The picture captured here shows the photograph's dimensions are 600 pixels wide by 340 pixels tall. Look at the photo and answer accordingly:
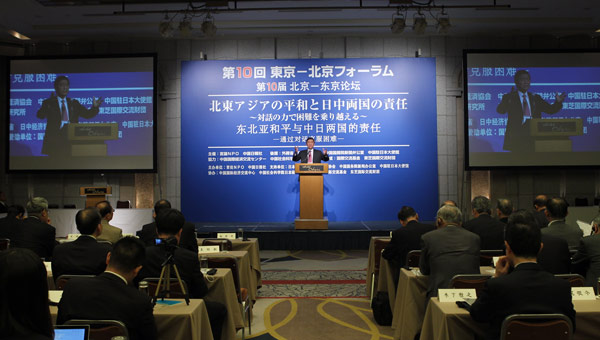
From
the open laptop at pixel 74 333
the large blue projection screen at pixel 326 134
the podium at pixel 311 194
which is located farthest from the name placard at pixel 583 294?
the large blue projection screen at pixel 326 134

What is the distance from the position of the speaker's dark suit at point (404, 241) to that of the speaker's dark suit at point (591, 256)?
121cm

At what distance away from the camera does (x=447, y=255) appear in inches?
130

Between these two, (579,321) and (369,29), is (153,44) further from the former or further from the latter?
(579,321)

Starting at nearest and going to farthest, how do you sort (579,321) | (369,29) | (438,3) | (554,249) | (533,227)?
1. (533,227)
2. (579,321)
3. (554,249)
4. (438,3)
5. (369,29)

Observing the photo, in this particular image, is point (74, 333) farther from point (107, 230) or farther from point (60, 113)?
point (60, 113)

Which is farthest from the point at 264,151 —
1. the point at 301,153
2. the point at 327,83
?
the point at 327,83

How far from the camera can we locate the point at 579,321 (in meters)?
2.48

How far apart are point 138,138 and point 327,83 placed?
3.81 meters

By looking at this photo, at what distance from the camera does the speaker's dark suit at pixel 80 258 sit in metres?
3.21

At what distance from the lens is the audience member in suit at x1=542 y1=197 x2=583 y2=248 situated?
3842mm

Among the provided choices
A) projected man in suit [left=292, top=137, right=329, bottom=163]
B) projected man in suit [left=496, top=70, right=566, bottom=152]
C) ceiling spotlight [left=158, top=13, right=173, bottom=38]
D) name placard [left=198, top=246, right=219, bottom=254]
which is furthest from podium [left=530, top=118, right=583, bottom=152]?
name placard [left=198, top=246, right=219, bottom=254]

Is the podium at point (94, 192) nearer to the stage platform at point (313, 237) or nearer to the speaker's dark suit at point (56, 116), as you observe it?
the speaker's dark suit at point (56, 116)

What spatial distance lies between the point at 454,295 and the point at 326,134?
23.5ft

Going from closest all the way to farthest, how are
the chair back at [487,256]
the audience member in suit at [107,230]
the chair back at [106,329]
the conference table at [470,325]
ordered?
the chair back at [106,329]
the conference table at [470,325]
the chair back at [487,256]
the audience member in suit at [107,230]
